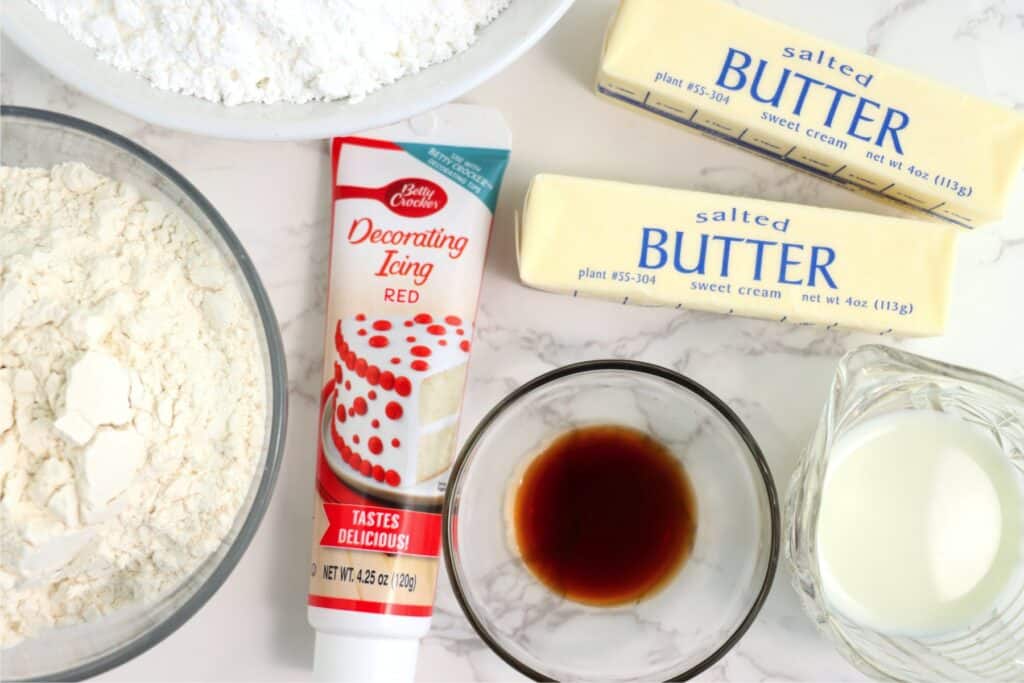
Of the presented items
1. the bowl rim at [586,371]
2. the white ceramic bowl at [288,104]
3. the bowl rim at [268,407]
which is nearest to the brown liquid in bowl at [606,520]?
the bowl rim at [586,371]

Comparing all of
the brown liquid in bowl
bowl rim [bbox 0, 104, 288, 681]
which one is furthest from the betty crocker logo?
the brown liquid in bowl

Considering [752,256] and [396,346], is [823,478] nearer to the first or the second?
[752,256]

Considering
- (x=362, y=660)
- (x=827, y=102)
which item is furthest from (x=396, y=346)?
(x=827, y=102)

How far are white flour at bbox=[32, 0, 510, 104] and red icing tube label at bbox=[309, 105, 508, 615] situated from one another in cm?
13

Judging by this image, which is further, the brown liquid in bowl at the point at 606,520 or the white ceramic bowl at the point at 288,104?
the brown liquid in bowl at the point at 606,520

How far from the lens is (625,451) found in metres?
0.72

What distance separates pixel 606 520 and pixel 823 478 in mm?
167

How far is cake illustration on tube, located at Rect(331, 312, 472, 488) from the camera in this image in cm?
68

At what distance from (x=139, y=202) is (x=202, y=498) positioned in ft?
0.73

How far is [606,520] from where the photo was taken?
0.70 m

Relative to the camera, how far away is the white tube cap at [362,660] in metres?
0.65

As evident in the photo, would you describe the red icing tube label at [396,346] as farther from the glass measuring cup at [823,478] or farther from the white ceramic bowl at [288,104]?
the glass measuring cup at [823,478]

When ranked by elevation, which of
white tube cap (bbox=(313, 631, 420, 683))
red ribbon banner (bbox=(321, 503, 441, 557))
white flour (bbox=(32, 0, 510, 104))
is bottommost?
white tube cap (bbox=(313, 631, 420, 683))

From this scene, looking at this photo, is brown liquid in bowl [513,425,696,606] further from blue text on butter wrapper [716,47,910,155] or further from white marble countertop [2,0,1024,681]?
blue text on butter wrapper [716,47,910,155]
